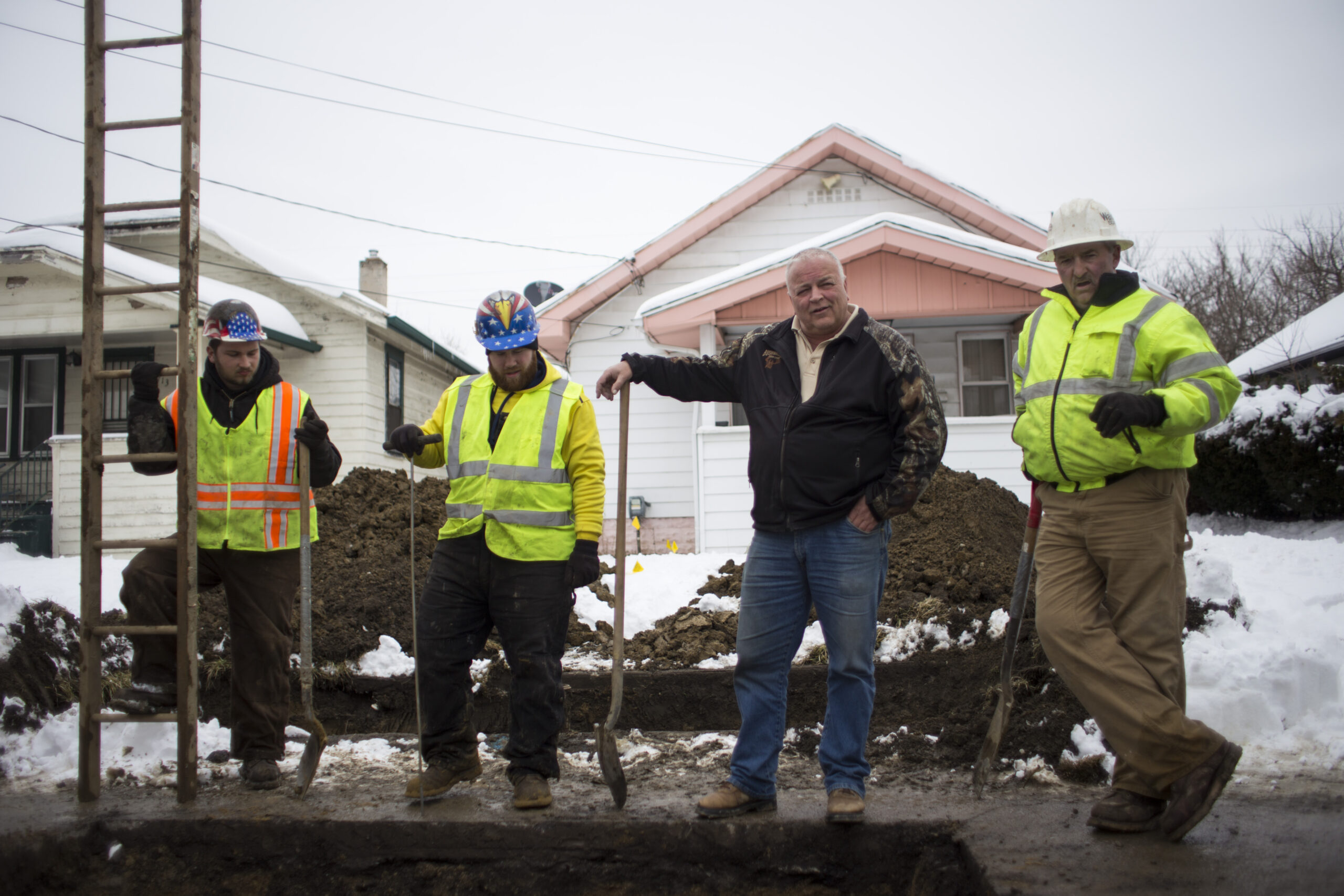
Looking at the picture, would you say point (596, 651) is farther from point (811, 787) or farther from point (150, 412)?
point (150, 412)

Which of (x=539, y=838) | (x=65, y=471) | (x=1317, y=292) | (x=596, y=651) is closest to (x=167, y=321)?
(x=65, y=471)

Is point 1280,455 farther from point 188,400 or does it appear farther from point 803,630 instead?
point 188,400

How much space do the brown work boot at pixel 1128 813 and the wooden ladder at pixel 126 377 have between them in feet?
11.8

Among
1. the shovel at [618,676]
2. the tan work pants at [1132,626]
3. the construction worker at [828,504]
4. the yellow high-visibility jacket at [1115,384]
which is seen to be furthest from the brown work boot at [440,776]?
the yellow high-visibility jacket at [1115,384]

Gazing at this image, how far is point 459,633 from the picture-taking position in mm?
4078

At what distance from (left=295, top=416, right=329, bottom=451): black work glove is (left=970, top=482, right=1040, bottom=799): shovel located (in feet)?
10.3

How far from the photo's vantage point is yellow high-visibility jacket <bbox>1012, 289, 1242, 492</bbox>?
10.4 feet

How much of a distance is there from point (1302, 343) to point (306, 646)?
1793 cm

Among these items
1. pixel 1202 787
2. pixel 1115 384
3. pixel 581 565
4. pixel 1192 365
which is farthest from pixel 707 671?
pixel 1192 365

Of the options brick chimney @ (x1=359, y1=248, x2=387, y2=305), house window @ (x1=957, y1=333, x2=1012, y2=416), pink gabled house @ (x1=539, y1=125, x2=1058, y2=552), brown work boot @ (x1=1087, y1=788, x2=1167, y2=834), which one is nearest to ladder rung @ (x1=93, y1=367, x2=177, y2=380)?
brown work boot @ (x1=1087, y1=788, x2=1167, y2=834)

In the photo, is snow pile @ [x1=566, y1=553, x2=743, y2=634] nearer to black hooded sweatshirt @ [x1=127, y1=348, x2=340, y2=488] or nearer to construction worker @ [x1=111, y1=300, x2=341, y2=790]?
black hooded sweatshirt @ [x1=127, y1=348, x2=340, y2=488]

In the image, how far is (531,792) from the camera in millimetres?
3834

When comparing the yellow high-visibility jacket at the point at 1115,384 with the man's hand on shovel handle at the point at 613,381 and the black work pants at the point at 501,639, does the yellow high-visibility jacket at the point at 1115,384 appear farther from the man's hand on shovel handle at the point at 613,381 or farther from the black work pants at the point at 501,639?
the black work pants at the point at 501,639

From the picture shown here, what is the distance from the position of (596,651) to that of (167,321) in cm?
1075
